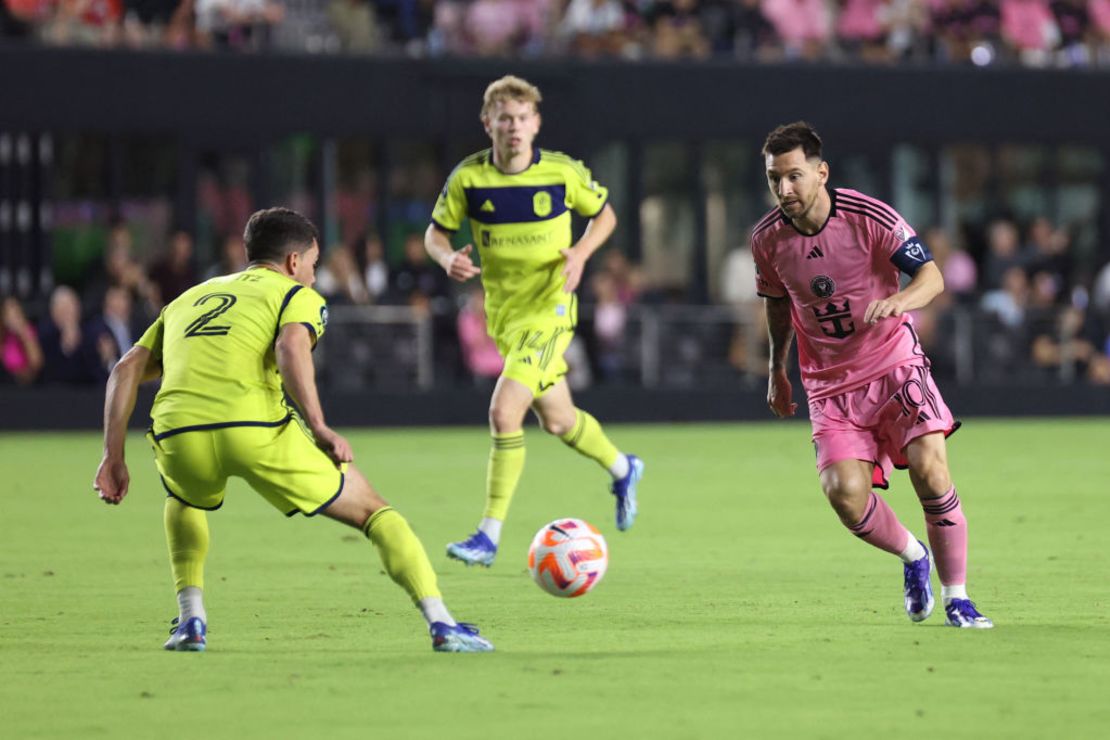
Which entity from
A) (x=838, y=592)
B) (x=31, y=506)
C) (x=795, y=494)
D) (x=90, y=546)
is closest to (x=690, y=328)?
(x=795, y=494)

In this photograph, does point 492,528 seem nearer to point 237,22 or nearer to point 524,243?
point 524,243

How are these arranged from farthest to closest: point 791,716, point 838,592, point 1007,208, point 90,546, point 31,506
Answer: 1. point 1007,208
2. point 31,506
3. point 90,546
4. point 838,592
5. point 791,716

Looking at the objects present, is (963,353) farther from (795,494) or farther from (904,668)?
(904,668)

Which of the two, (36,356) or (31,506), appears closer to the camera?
(31,506)

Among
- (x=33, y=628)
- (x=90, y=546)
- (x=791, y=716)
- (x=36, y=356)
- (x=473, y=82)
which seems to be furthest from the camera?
(x=473, y=82)

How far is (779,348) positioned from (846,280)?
54 cm

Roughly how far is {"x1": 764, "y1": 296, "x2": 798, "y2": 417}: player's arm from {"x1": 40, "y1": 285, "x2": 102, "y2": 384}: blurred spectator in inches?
548

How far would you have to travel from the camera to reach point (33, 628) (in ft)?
26.5

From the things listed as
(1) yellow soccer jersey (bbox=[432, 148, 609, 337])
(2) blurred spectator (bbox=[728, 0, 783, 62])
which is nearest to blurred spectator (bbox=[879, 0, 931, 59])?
(2) blurred spectator (bbox=[728, 0, 783, 62])

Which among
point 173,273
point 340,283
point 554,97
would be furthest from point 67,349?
point 554,97

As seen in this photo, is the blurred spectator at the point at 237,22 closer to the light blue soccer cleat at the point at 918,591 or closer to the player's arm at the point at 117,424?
the light blue soccer cleat at the point at 918,591

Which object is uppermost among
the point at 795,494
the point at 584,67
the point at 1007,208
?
the point at 584,67

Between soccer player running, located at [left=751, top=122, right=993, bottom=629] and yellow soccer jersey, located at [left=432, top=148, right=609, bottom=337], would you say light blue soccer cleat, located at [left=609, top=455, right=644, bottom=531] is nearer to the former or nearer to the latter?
yellow soccer jersey, located at [left=432, top=148, right=609, bottom=337]

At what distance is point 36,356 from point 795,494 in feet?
33.6
